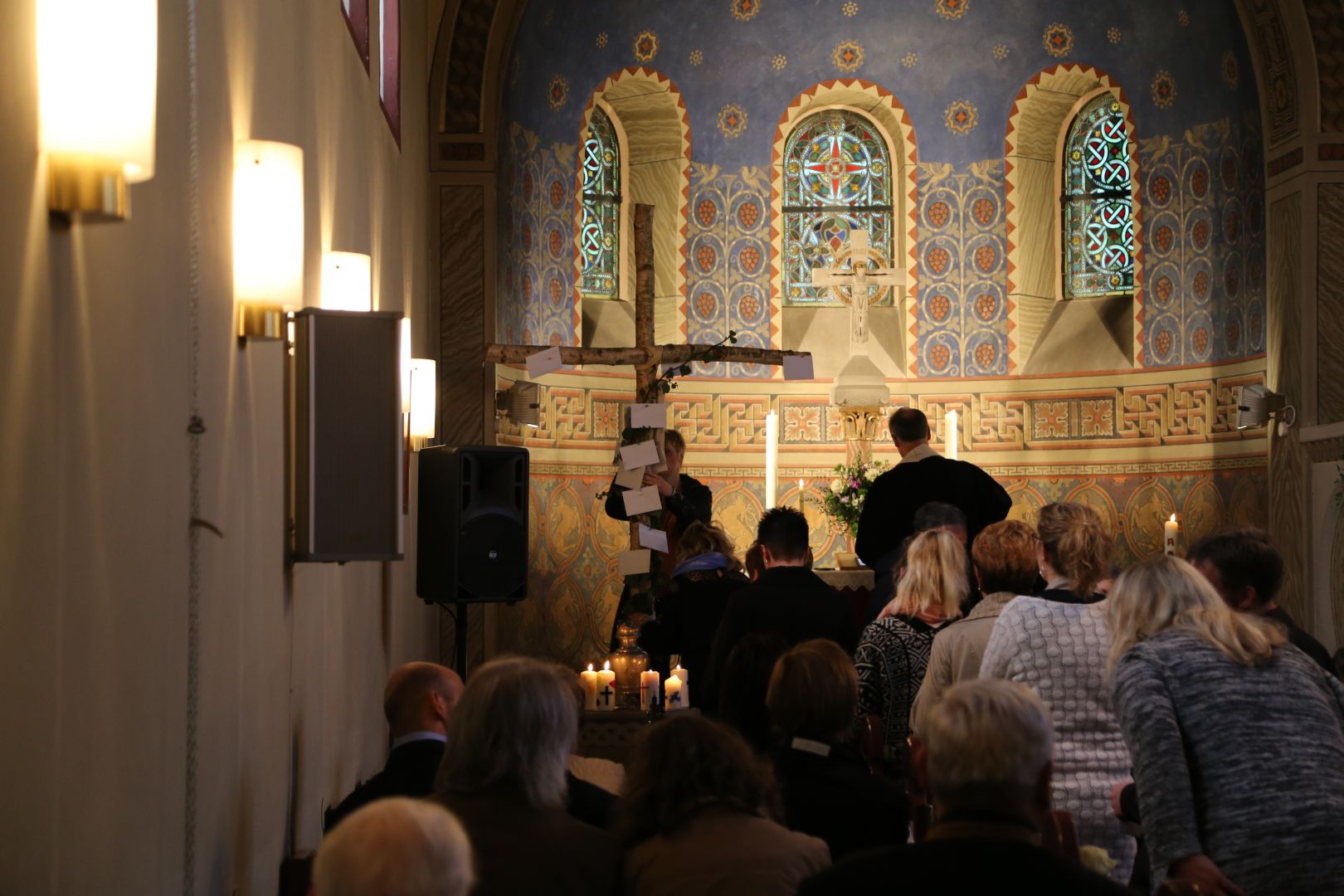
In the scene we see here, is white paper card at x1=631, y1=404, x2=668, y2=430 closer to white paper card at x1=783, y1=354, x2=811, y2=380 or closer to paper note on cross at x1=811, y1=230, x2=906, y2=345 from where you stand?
white paper card at x1=783, y1=354, x2=811, y2=380

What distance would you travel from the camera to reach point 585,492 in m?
11.8

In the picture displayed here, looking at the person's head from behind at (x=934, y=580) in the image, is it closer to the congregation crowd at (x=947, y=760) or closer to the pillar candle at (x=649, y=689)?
the congregation crowd at (x=947, y=760)

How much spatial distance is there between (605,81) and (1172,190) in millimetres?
4483

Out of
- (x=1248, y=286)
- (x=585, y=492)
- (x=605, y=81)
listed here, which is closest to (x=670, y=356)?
(x=585, y=492)

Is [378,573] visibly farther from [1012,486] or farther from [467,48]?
[1012,486]

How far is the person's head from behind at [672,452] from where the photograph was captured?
791cm

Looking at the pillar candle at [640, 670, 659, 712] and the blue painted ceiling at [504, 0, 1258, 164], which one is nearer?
the pillar candle at [640, 670, 659, 712]

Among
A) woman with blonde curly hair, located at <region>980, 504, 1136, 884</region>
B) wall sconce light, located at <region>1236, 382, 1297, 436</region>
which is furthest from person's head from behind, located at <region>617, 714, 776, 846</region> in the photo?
wall sconce light, located at <region>1236, 382, 1297, 436</region>

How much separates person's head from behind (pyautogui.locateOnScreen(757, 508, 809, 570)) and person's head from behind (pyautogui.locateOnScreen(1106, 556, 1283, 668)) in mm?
2038

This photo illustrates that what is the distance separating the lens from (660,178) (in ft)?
41.8

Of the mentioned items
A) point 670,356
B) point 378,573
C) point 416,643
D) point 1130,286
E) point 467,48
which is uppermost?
point 467,48

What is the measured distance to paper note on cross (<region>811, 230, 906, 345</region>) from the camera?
1216 cm

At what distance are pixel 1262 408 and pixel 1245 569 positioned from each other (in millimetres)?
7468

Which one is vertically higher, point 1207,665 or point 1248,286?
point 1248,286
